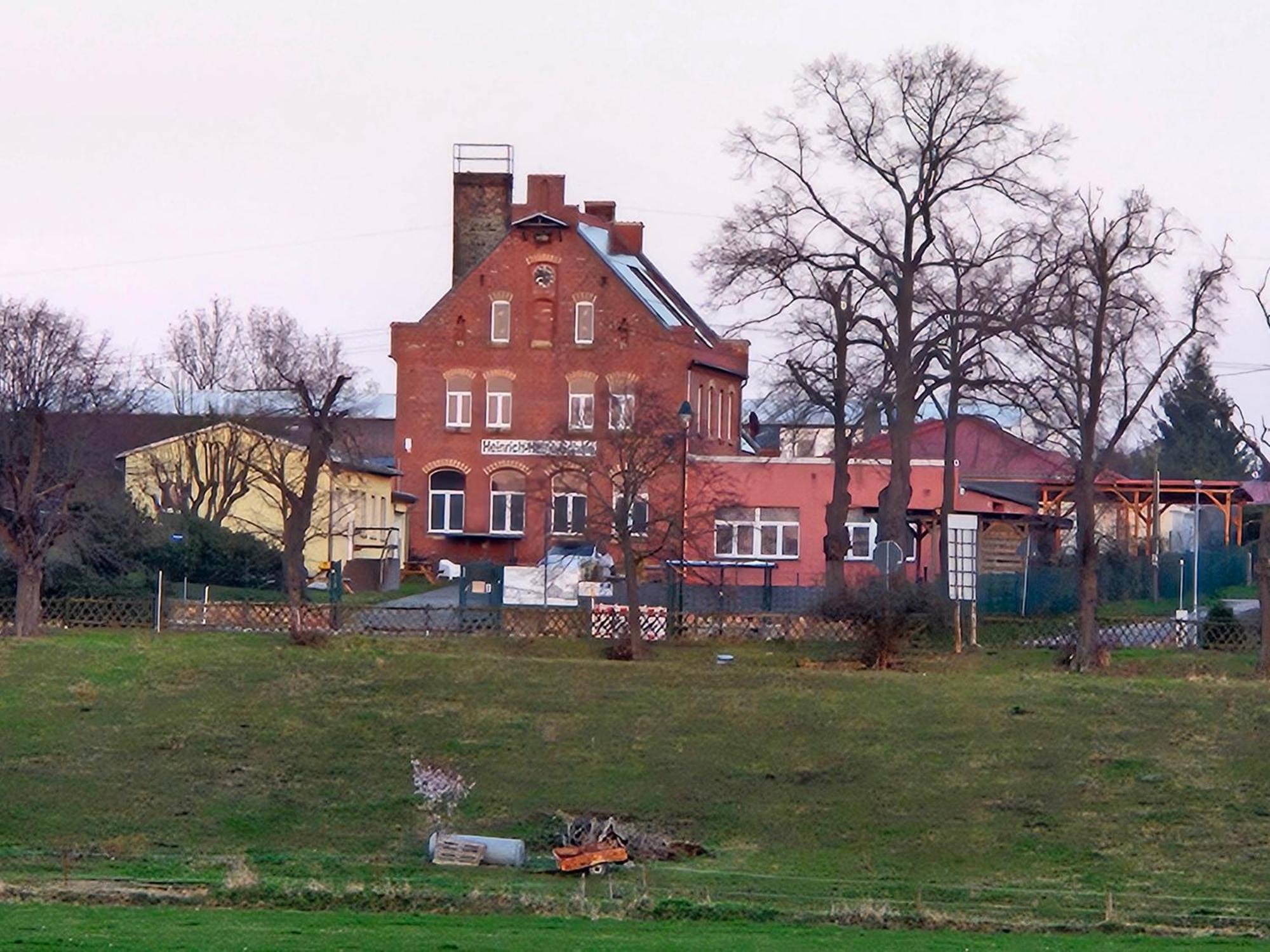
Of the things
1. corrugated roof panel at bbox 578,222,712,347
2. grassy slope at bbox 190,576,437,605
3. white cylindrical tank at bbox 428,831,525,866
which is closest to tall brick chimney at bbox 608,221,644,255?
corrugated roof panel at bbox 578,222,712,347

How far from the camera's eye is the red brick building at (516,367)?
6656 cm

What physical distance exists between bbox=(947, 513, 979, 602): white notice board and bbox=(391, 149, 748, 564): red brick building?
21.1 m

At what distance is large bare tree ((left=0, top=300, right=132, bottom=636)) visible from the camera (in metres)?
40.0

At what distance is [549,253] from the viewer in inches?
2640

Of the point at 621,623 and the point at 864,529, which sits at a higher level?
the point at 864,529

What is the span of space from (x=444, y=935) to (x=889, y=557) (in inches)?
1031

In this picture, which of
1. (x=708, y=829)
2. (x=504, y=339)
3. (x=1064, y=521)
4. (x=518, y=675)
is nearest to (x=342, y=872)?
(x=708, y=829)

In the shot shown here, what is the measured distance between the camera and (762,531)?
6331 centimetres

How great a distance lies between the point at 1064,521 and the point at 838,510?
40.2ft

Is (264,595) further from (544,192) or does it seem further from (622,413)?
(544,192)

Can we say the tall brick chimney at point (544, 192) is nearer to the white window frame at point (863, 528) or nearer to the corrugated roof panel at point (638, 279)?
the corrugated roof panel at point (638, 279)

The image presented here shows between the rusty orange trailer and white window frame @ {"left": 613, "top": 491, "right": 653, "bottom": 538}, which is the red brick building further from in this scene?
the rusty orange trailer

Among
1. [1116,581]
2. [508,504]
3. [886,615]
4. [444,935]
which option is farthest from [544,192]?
[444,935]

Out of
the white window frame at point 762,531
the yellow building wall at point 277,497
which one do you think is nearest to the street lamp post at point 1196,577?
the white window frame at point 762,531
